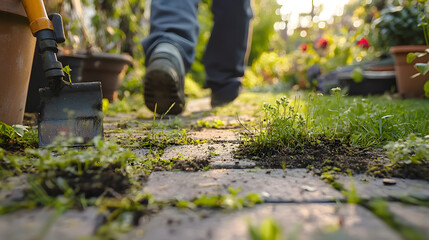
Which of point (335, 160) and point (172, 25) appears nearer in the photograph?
point (335, 160)

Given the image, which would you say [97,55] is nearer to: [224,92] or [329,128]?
[224,92]

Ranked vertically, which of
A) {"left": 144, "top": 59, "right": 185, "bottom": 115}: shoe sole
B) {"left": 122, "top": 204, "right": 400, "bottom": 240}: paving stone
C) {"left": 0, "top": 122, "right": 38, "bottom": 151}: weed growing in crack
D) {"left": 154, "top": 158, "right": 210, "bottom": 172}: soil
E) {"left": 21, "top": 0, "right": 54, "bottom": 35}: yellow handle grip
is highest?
{"left": 21, "top": 0, "right": 54, "bottom": 35}: yellow handle grip

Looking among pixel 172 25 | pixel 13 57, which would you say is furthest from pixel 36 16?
pixel 172 25

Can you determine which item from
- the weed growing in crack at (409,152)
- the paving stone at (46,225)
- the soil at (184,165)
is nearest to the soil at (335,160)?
the weed growing in crack at (409,152)

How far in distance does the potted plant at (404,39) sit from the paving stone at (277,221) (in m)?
2.98

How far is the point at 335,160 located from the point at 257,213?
50 centimetres

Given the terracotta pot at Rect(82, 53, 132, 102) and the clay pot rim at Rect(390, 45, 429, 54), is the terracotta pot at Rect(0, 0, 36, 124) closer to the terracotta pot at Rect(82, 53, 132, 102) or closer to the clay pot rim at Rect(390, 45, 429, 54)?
the terracotta pot at Rect(82, 53, 132, 102)

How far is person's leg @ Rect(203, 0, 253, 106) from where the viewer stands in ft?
9.61

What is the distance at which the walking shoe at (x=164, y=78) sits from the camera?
197cm

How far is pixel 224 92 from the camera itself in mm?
3168

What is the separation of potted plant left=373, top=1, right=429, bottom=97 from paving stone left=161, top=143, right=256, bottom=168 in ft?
8.50

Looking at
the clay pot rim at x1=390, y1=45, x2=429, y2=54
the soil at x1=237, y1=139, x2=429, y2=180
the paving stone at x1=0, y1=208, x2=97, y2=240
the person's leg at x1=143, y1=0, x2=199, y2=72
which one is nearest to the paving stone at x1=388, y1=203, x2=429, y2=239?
the soil at x1=237, y1=139, x2=429, y2=180

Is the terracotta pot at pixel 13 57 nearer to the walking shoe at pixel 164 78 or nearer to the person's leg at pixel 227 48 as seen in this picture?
the walking shoe at pixel 164 78

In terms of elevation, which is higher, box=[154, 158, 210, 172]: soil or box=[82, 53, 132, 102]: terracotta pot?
box=[82, 53, 132, 102]: terracotta pot
